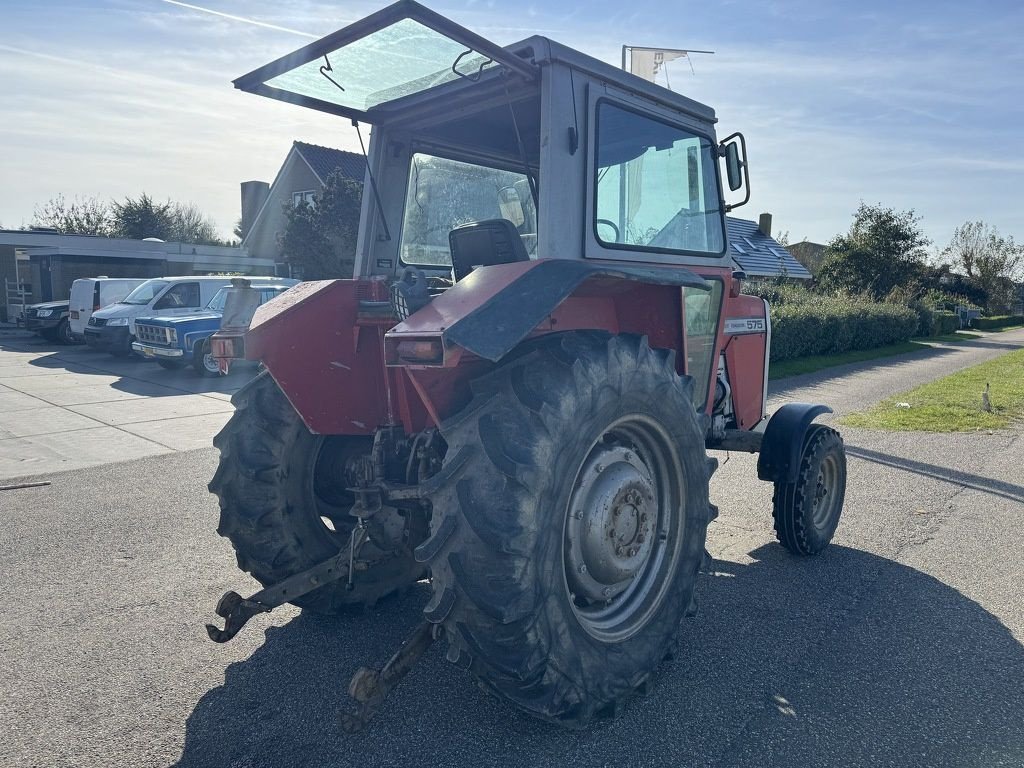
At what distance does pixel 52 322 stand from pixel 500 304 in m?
20.9

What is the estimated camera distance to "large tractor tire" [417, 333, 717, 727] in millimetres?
2461

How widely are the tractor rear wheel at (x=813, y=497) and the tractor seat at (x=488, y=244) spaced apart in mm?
2262

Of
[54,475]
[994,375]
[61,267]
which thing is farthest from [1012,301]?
[54,475]

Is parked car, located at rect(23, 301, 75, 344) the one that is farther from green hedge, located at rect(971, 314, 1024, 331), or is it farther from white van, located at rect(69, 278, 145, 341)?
green hedge, located at rect(971, 314, 1024, 331)

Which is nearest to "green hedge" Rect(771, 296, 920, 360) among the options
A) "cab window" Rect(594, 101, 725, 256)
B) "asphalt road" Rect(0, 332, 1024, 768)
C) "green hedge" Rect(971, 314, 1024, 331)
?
"asphalt road" Rect(0, 332, 1024, 768)

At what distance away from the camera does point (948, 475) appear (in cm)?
714

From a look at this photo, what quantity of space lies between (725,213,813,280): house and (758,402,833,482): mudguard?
82.4 ft

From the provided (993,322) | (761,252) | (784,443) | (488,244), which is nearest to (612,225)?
(488,244)

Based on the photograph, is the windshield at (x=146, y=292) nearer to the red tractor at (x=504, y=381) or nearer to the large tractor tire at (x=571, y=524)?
the red tractor at (x=504, y=381)

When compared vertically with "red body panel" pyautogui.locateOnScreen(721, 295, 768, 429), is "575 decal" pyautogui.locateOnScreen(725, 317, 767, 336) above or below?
above

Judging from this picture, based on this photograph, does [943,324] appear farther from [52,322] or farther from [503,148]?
[503,148]

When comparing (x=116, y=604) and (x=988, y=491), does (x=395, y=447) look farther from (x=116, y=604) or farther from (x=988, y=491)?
(x=988, y=491)

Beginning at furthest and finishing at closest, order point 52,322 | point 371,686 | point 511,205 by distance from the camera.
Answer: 1. point 52,322
2. point 511,205
3. point 371,686

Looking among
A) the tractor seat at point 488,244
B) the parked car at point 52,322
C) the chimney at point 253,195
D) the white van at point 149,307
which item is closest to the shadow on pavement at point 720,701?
the tractor seat at point 488,244
